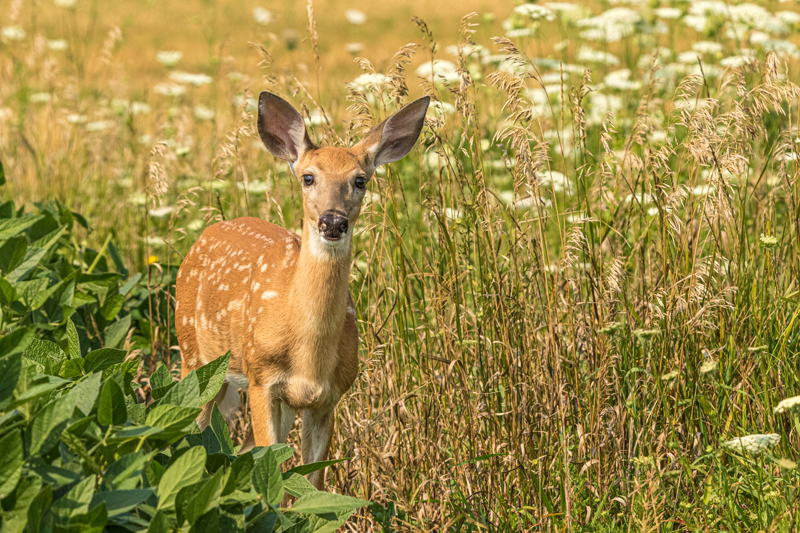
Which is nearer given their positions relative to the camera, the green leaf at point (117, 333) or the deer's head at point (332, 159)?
the deer's head at point (332, 159)

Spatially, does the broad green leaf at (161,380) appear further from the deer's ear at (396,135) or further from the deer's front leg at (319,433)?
the deer's ear at (396,135)

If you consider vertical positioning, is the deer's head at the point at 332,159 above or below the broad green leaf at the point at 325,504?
above

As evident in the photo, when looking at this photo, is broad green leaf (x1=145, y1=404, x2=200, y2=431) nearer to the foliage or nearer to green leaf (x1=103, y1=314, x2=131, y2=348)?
the foliage

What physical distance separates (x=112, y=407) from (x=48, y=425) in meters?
0.17

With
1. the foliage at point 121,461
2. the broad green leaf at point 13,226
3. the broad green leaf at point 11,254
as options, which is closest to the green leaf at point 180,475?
the foliage at point 121,461

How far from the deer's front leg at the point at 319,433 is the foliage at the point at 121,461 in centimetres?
69

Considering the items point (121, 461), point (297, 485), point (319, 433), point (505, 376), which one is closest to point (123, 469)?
point (121, 461)

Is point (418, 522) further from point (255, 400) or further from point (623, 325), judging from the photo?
point (623, 325)

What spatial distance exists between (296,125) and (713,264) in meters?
1.68

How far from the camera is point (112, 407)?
2188mm

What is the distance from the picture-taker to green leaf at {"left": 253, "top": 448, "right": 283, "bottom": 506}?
2.27 m

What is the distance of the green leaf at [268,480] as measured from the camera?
2270 mm

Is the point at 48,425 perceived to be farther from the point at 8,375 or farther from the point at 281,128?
the point at 281,128

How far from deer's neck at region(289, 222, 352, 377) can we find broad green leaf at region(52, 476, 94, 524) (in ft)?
4.22
